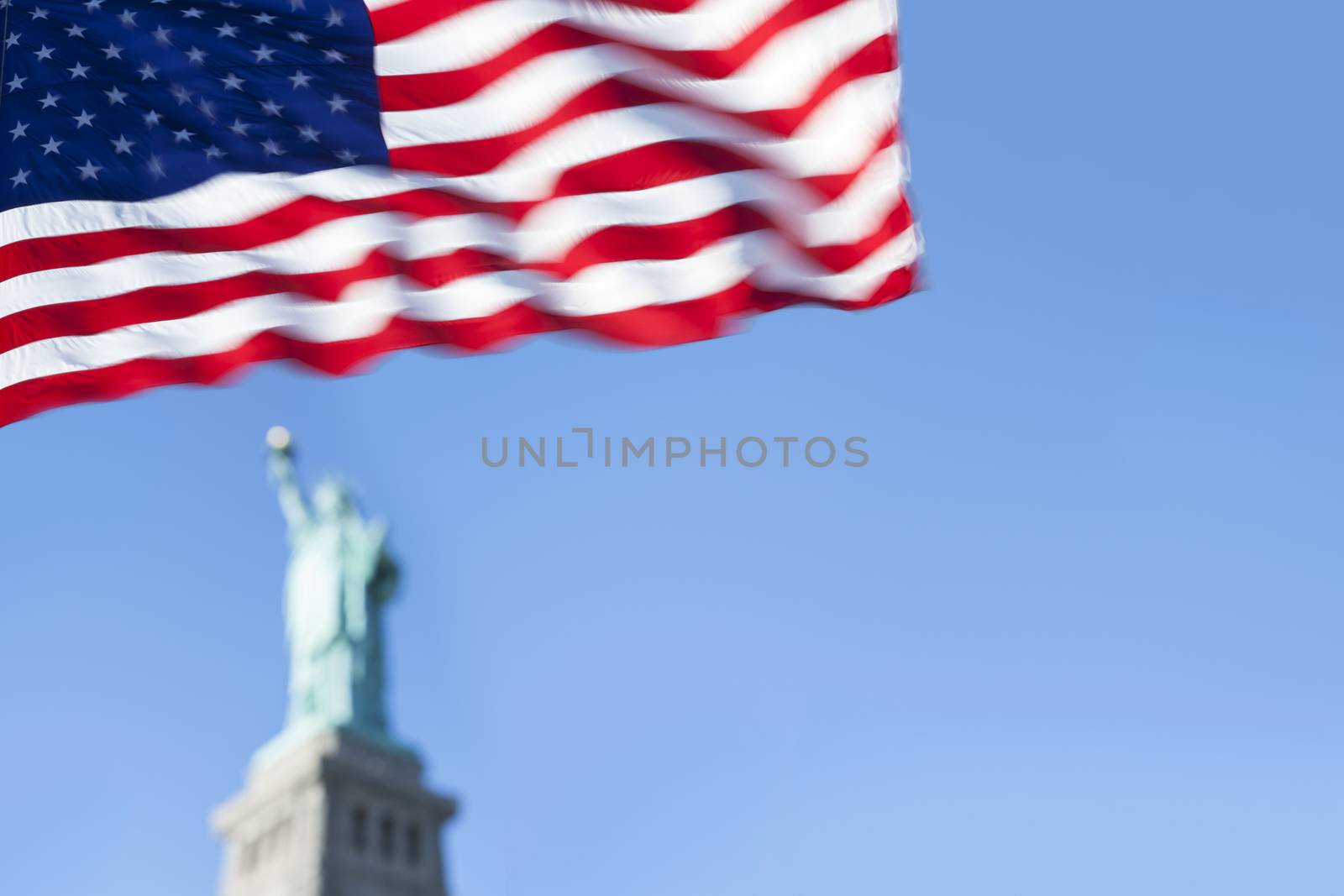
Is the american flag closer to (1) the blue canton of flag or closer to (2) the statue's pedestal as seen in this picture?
(1) the blue canton of flag

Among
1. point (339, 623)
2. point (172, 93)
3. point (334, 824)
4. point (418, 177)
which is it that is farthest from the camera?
point (339, 623)

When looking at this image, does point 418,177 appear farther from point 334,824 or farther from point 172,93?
point 334,824

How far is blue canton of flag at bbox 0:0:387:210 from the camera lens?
37.9 feet

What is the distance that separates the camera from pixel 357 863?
56.5 meters

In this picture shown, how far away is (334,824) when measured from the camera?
56.7 m

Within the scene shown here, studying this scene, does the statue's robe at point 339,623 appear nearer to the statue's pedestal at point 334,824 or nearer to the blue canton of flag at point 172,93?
the statue's pedestal at point 334,824

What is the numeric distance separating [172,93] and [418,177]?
1.63m

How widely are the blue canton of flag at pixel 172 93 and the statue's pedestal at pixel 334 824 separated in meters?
45.7

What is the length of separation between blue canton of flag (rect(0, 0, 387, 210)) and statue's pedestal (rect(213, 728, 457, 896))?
45.7 m

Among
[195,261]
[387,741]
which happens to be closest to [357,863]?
[387,741]

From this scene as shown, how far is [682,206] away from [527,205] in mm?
1031

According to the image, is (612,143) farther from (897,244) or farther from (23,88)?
(23,88)

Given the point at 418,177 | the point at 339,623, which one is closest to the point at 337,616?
the point at 339,623

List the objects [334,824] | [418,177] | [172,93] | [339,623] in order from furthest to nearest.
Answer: [339,623], [334,824], [418,177], [172,93]
